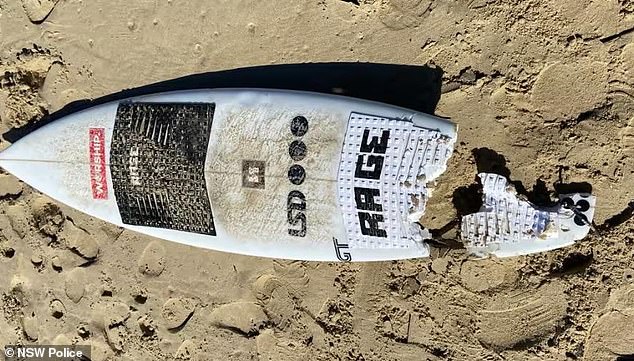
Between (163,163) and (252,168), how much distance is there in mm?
694

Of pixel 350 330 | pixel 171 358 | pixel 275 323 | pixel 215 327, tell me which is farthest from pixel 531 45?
pixel 171 358

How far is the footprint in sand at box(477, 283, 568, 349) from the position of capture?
418 cm

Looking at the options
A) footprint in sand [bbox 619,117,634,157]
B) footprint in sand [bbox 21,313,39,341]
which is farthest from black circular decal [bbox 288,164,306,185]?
footprint in sand [bbox 21,313,39,341]

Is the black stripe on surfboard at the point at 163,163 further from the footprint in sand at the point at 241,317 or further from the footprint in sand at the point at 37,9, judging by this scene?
the footprint in sand at the point at 37,9

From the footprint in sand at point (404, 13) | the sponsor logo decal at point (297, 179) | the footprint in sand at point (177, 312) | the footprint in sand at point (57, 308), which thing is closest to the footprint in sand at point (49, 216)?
the footprint in sand at point (57, 308)

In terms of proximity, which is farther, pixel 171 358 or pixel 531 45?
pixel 171 358

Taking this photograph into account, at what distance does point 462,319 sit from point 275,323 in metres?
1.44

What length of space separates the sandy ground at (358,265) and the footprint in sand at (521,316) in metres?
0.01

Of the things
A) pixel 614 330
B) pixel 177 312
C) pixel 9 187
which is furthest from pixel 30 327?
pixel 614 330

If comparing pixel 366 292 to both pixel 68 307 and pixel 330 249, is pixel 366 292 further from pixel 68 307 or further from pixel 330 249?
pixel 68 307

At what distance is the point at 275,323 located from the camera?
4.50 metres

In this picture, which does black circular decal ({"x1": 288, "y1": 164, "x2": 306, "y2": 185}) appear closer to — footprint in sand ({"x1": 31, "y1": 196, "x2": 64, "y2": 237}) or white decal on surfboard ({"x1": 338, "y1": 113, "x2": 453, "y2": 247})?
white decal on surfboard ({"x1": 338, "y1": 113, "x2": 453, "y2": 247})

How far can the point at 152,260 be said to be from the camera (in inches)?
182

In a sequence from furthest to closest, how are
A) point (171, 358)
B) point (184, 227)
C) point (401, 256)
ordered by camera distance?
point (171, 358), point (184, 227), point (401, 256)
